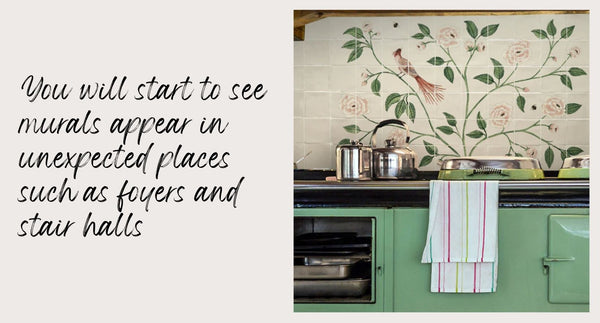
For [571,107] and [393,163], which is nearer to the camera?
[393,163]

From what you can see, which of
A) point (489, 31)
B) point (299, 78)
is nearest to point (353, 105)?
point (299, 78)

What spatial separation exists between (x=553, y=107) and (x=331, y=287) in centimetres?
168

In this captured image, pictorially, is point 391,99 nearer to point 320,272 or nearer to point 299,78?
point 299,78

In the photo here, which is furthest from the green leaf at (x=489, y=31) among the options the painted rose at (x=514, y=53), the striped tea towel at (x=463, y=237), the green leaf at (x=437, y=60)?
the striped tea towel at (x=463, y=237)

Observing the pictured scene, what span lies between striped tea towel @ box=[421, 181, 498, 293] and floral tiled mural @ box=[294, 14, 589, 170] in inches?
35.3

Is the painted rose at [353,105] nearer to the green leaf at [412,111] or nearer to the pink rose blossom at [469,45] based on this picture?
the green leaf at [412,111]

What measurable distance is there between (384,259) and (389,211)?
208 millimetres

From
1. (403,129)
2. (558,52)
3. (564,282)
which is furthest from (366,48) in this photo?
(564,282)

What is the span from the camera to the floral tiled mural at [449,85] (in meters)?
3.79

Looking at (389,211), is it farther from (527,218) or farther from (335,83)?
(335,83)

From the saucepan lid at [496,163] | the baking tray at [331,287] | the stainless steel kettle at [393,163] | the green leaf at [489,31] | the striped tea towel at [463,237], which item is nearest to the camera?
the striped tea towel at [463,237]

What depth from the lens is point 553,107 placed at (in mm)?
3797

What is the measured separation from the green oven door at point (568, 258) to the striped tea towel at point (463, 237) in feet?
0.82

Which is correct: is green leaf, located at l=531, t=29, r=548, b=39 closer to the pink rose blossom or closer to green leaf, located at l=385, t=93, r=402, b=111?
the pink rose blossom
